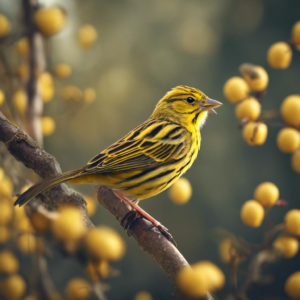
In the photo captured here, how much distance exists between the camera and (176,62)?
87.0 inches

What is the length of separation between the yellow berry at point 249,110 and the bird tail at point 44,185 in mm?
509

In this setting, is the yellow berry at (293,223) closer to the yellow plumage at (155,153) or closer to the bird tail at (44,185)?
the yellow plumage at (155,153)

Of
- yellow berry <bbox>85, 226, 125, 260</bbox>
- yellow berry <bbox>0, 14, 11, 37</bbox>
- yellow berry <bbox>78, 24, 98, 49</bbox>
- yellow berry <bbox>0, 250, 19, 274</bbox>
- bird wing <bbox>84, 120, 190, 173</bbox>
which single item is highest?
yellow berry <bbox>78, 24, 98, 49</bbox>

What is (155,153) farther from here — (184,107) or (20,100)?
(20,100)

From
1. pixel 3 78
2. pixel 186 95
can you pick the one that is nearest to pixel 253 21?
pixel 186 95

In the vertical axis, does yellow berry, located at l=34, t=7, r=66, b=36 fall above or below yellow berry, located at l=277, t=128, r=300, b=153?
above

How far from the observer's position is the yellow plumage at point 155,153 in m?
1.28

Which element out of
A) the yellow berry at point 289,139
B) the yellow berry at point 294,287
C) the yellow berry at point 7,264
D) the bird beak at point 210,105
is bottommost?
the yellow berry at point 294,287

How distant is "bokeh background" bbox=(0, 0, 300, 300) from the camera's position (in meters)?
2.00

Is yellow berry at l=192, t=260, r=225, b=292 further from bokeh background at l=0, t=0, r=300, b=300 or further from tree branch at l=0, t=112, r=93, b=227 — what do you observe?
bokeh background at l=0, t=0, r=300, b=300

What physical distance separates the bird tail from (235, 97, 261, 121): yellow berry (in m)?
0.51

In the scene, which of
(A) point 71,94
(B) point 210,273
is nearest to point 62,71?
(A) point 71,94

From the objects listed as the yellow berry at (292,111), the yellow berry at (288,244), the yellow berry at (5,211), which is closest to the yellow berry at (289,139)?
the yellow berry at (292,111)

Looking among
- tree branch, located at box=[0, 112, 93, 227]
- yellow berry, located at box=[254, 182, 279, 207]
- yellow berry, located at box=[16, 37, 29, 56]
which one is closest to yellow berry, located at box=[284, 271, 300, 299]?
yellow berry, located at box=[254, 182, 279, 207]
